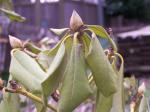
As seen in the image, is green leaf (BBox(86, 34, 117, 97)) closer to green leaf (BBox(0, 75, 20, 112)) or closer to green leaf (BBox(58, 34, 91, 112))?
green leaf (BBox(58, 34, 91, 112))

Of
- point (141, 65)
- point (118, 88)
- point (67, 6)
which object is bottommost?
point (141, 65)

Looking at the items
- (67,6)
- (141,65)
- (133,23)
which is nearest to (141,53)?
(141,65)

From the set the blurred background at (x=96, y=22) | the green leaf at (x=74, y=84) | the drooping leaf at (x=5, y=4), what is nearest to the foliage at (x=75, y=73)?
the green leaf at (x=74, y=84)

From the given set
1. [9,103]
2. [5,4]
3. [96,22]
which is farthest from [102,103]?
[96,22]

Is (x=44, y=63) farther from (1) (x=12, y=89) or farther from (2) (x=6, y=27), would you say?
(2) (x=6, y=27)

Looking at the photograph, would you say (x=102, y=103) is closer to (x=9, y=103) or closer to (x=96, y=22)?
(x=9, y=103)

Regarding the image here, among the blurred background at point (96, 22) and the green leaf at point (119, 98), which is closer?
the green leaf at point (119, 98)

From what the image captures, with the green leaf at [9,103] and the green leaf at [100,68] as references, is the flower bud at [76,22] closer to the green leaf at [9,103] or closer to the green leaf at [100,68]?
the green leaf at [100,68]
